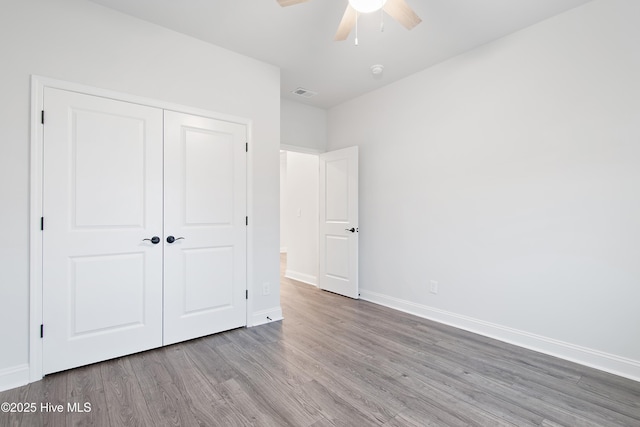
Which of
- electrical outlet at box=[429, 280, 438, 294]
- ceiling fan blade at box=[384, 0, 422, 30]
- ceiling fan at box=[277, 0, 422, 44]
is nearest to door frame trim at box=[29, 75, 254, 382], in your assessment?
ceiling fan at box=[277, 0, 422, 44]

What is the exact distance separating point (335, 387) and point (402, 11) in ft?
8.42

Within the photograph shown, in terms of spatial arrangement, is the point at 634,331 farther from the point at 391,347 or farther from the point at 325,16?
the point at 325,16

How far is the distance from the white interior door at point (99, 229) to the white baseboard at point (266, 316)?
917 mm

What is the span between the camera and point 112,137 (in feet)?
8.05

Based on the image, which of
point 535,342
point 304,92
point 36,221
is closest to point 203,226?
point 36,221

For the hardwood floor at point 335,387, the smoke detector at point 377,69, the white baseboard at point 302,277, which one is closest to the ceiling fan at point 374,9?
the smoke detector at point 377,69

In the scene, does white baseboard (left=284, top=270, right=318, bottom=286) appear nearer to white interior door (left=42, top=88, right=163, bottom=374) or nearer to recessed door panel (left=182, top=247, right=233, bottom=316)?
recessed door panel (left=182, top=247, right=233, bottom=316)

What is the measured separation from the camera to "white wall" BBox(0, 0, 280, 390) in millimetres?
2086

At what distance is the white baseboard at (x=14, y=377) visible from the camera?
2039mm

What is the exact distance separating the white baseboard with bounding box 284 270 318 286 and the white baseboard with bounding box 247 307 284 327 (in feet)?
5.18

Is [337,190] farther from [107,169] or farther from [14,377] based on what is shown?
[14,377]

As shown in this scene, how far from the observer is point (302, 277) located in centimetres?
529

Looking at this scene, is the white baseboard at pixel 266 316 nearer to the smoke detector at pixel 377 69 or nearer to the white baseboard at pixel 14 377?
the white baseboard at pixel 14 377

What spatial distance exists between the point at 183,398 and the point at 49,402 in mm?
818
